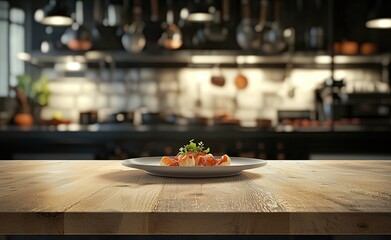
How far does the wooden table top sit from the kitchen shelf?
4.23 m

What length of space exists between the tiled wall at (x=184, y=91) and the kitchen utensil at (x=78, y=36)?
2.35 ft

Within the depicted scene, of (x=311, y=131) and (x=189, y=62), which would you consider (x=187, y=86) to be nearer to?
(x=189, y=62)

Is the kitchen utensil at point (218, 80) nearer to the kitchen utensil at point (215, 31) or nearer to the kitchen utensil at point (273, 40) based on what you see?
the kitchen utensil at point (215, 31)

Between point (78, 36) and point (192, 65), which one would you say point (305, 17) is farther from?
point (78, 36)

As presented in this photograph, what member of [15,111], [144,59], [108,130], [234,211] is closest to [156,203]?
[234,211]

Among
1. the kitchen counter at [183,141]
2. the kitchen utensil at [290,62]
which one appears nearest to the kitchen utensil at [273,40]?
the kitchen utensil at [290,62]

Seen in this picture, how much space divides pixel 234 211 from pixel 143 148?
2921 millimetres

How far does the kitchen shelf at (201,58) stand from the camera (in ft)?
18.1

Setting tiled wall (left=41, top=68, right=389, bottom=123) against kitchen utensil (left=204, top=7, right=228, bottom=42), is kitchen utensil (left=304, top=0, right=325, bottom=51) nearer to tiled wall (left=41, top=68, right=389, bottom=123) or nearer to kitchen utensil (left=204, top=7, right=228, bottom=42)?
tiled wall (left=41, top=68, right=389, bottom=123)

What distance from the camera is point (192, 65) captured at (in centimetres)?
614

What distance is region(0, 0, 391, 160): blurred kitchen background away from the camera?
531cm

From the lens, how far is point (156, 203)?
0.99m

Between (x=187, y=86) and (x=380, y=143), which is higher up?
(x=187, y=86)

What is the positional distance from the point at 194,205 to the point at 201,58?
5.01 m
